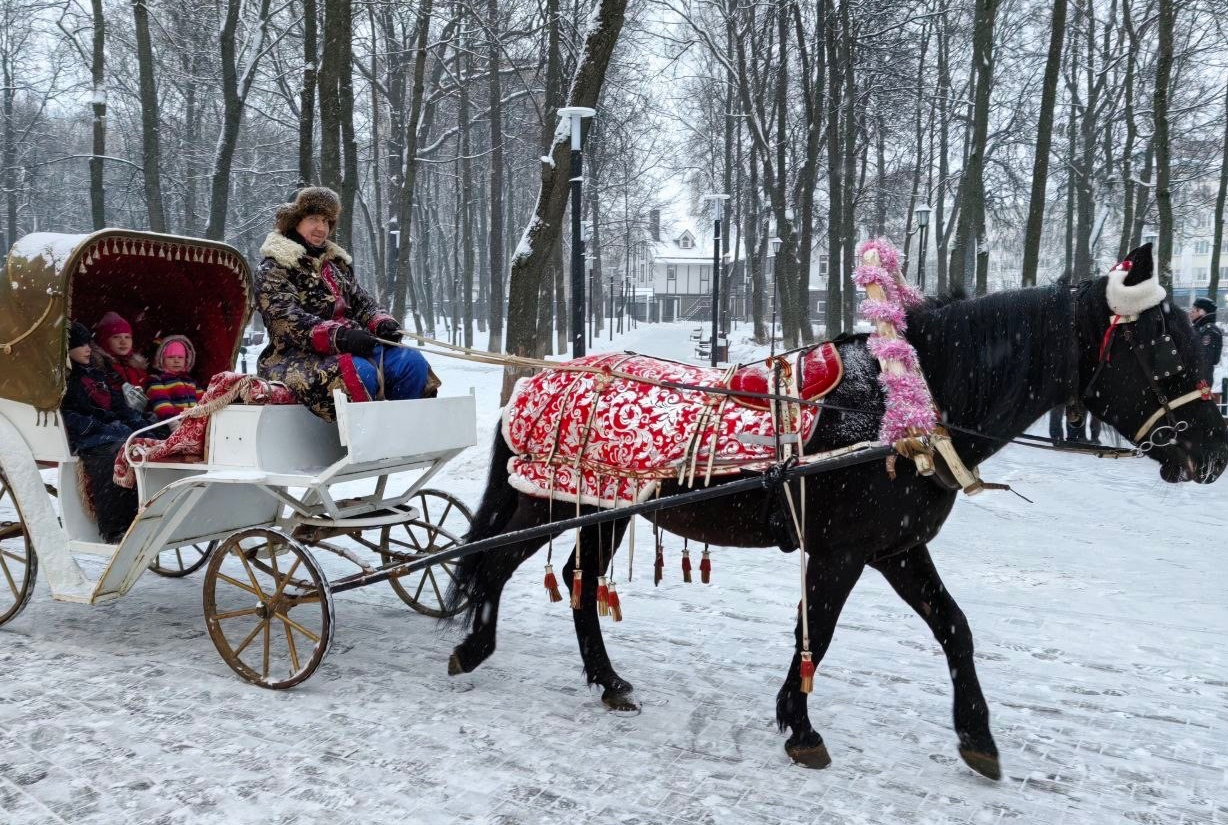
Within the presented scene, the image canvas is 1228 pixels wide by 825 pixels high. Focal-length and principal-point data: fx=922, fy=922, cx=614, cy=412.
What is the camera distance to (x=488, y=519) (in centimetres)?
459

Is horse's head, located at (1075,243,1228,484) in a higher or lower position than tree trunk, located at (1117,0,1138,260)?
lower

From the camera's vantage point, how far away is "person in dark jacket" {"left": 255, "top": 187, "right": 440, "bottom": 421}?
14.4 feet

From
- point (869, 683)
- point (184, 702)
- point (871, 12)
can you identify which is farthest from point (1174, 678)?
point (871, 12)

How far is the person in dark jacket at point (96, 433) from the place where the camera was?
197 inches

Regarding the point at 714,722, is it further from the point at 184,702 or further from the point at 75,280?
the point at 75,280

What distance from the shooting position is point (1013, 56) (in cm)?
2403

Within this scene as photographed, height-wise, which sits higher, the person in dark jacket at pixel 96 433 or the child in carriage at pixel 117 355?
the child in carriage at pixel 117 355

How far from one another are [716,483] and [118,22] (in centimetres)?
2369

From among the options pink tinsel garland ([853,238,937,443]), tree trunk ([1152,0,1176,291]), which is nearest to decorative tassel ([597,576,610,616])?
pink tinsel garland ([853,238,937,443])

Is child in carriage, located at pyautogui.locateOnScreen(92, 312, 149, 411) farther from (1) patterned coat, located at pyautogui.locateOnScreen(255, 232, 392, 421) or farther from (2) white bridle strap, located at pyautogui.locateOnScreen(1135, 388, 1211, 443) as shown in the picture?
(2) white bridle strap, located at pyautogui.locateOnScreen(1135, 388, 1211, 443)

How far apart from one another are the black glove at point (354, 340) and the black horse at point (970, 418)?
1873mm

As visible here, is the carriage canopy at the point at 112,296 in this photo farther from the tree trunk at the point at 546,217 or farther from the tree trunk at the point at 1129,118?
the tree trunk at the point at 1129,118

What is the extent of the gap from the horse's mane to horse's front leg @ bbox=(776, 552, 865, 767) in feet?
2.32

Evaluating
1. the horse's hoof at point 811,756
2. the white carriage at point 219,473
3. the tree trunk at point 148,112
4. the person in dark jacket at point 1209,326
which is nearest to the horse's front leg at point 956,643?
the horse's hoof at point 811,756
